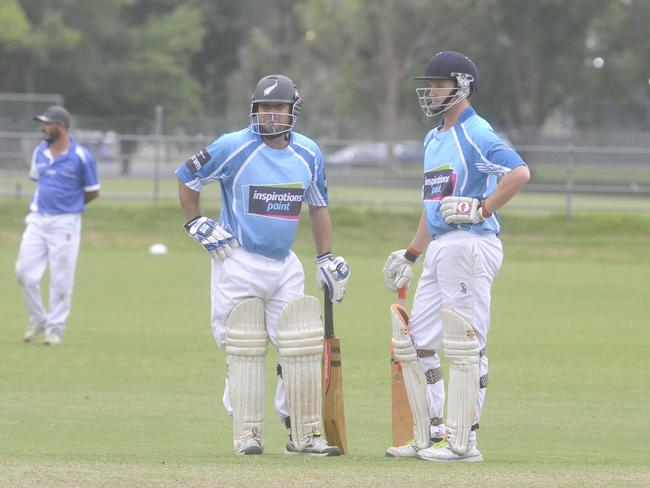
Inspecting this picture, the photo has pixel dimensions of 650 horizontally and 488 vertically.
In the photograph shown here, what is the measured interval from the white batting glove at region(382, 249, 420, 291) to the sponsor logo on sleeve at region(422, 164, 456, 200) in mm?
487

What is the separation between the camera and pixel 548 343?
13742 mm

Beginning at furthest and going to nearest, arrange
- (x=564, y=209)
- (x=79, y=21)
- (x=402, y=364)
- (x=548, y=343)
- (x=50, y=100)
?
(x=79, y=21) → (x=50, y=100) → (x=564, y=209) → (x=548, y=343) → (x=402, y=364)

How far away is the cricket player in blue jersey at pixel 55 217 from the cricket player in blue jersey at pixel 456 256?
20.2 ft

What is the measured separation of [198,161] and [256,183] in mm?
354

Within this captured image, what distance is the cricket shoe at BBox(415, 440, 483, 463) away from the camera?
713 cm

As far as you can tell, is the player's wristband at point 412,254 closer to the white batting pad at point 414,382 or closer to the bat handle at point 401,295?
the bat handle at point 401,295

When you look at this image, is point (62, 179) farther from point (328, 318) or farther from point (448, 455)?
point (448, 455)

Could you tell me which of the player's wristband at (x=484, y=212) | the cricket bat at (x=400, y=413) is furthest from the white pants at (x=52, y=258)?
the player's wristband at (x=484, y=212)

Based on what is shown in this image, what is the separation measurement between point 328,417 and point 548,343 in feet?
21.8

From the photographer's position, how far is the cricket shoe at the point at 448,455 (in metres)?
7.13

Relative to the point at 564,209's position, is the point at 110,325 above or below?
below

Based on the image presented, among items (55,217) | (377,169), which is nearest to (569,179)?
(377,169)

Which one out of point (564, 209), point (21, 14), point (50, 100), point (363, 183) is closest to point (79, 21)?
point (21, 14)

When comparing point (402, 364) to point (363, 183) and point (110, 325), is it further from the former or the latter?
point (363, 183)
